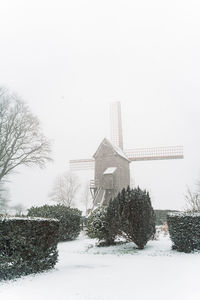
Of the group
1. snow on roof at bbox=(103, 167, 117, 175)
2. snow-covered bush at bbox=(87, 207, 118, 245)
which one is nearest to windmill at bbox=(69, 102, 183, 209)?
snow on roof at bbox=(103, 167, 117, 175)

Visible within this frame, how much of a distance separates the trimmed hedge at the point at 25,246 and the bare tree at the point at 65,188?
46548 mm

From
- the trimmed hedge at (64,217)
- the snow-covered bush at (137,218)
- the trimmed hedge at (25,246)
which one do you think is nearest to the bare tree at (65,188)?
the trimmed hedge at (64,217)

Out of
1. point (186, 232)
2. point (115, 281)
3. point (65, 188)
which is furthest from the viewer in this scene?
point (65, 188)

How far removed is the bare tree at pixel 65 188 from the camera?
177ft

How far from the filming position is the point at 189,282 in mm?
5730

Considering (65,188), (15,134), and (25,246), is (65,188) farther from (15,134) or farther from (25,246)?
(25,246)

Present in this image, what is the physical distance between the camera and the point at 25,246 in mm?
6492

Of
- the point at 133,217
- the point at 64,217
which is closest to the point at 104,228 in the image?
the point at 133,217

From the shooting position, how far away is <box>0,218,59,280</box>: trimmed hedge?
6.16 metres

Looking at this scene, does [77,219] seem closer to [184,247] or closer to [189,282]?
[184,247]

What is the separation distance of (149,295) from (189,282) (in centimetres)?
135

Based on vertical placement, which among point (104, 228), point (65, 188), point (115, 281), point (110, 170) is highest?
point (110, 170)

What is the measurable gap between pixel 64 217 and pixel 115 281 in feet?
31.1

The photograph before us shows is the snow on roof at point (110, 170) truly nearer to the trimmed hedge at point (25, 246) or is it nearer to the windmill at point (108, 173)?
the windmill at point (108, 173)
